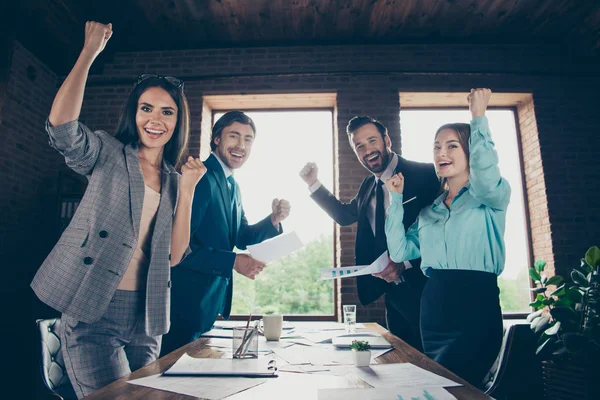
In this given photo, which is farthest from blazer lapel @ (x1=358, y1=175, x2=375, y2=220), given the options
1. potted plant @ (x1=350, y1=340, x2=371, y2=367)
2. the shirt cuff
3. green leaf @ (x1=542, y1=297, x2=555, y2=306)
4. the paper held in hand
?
potted plant @ (x1=350, y1=340, x2=371, y2=367)

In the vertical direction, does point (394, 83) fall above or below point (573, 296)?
above

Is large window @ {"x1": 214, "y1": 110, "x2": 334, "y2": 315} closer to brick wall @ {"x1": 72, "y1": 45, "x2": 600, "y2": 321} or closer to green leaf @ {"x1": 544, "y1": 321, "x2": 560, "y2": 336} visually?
brick wall @ {"x1": 72, "y1": 45, "x2": 600, "y2": 321}

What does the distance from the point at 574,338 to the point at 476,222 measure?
1.27 m

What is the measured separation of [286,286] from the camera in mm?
3766

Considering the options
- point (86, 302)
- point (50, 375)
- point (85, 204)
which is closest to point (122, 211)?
point (85, 204)

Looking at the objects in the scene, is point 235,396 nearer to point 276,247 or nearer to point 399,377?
point 399,377

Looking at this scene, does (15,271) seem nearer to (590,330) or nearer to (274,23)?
(274,23)

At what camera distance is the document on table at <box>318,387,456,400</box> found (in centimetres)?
79

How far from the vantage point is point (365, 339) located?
1.47m

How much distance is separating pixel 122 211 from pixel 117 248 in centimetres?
13

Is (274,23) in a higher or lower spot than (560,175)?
higher

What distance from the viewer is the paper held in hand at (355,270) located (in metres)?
1.96

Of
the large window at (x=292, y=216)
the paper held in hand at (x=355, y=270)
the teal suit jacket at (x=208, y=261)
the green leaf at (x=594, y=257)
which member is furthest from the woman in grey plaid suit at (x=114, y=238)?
the green leaf at (x=594, y=257)

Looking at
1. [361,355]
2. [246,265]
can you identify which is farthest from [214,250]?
[361,355]
